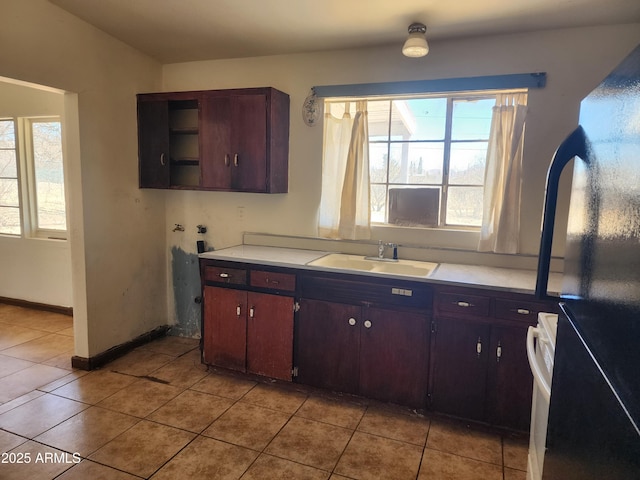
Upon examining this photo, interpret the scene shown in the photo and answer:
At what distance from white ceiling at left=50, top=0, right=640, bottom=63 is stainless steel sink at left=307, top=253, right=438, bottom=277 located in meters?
1.54

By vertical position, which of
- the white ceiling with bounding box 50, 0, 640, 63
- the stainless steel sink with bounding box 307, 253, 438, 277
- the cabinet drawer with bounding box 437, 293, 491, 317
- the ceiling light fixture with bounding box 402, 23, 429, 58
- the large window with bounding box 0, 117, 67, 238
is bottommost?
the cabinet drawer with bounding box 437, 293, 491, 317

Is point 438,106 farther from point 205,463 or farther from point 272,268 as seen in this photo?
point 205,463

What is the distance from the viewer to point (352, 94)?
304 cm

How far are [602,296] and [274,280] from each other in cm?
229

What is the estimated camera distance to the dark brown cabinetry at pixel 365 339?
8.29ft

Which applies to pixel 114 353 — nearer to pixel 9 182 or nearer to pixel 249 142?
pixel 249 142

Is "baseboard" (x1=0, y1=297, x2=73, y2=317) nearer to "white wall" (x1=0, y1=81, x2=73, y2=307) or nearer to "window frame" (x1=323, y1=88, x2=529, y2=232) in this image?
"white wall" (x1=0, y1=81, x2=73, y2=307)

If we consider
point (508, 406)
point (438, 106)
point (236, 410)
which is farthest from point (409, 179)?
point (236, 410)

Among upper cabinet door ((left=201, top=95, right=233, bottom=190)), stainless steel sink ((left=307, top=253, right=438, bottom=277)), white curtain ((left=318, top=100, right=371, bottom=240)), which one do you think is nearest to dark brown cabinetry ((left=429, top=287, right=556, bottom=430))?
stainless steel sink ((left=307, top=253, right=438, bottom=277))

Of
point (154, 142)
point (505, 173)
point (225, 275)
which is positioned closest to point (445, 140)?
point (505, 173)

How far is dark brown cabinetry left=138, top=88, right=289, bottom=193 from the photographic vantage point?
3084mm

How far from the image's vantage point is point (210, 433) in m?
2.36

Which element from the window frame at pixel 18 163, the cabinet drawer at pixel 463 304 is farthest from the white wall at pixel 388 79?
the window frame at pixel 18 163

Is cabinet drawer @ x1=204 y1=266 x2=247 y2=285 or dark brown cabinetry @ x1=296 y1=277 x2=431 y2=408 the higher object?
cabinet drawer @ x1=204 y1=266 x2=247 y2=285
